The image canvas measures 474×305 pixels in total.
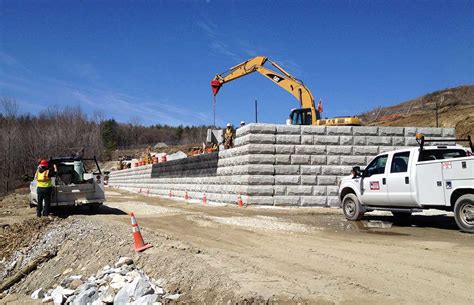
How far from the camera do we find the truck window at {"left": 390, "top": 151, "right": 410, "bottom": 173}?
1057cm

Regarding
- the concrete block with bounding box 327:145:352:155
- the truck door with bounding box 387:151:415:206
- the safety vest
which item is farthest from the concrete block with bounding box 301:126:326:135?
the safety vest

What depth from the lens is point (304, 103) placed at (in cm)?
2112

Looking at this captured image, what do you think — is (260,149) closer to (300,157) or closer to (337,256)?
(300,157)

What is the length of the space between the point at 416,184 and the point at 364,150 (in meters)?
6.98

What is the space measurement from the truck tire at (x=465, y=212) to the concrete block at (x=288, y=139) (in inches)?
320

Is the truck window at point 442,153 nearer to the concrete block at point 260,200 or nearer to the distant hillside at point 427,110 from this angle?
the concrete block at point 260,200

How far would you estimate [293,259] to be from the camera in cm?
673

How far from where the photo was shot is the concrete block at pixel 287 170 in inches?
645

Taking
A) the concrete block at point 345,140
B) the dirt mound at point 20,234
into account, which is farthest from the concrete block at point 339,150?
the dirt mound at point 20,234

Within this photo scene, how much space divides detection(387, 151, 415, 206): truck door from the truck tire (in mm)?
1277

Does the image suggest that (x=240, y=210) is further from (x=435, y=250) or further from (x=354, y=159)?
(x=435, y=250)

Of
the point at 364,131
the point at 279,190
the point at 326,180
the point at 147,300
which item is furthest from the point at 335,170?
the point at 147,300

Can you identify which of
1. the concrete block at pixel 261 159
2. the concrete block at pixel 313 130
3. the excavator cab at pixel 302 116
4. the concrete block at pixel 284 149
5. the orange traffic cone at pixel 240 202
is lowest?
the orange traffic cone at pixel 240 202

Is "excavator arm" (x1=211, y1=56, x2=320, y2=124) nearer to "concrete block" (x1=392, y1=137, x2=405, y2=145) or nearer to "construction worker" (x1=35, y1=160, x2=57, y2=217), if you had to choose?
"concrete block" (x1=392, y1=137, x2=405, y2=145)
